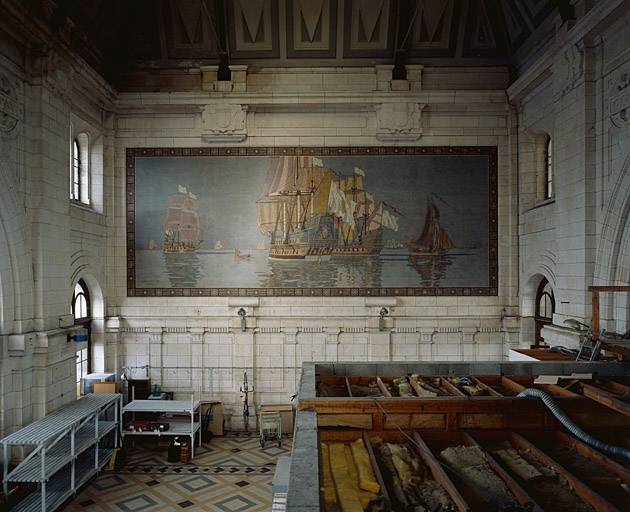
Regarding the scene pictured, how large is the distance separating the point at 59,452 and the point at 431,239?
29.4 ft

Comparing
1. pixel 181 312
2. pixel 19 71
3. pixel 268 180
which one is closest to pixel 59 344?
pixel 181 312

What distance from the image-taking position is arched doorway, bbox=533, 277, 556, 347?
36.5ft

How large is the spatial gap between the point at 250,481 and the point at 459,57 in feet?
35.4

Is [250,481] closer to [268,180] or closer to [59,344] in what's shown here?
[59,344]

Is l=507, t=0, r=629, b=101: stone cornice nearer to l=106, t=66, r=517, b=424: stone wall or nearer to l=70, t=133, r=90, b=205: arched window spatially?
l=106, t=66, r=517, b=424: stone wall

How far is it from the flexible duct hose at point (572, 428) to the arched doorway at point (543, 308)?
6624 mm

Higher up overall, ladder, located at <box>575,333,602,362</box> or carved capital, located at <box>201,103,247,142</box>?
carved capital, located at <box>201,103,247,142</box>

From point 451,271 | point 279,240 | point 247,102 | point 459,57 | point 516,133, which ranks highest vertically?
point 459,57

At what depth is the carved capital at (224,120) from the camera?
11930mm

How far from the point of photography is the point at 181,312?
12117mm

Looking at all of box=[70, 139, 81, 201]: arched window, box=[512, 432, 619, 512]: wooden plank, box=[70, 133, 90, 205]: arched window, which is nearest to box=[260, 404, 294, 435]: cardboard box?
box=[70, 133, 90, 205]: arched window

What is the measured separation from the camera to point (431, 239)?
39.4 feet

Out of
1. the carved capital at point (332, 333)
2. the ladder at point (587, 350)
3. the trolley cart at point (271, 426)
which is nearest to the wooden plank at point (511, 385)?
the ladder at point (587, 350)

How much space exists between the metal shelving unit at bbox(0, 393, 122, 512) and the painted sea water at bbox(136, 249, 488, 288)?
3.79 m
